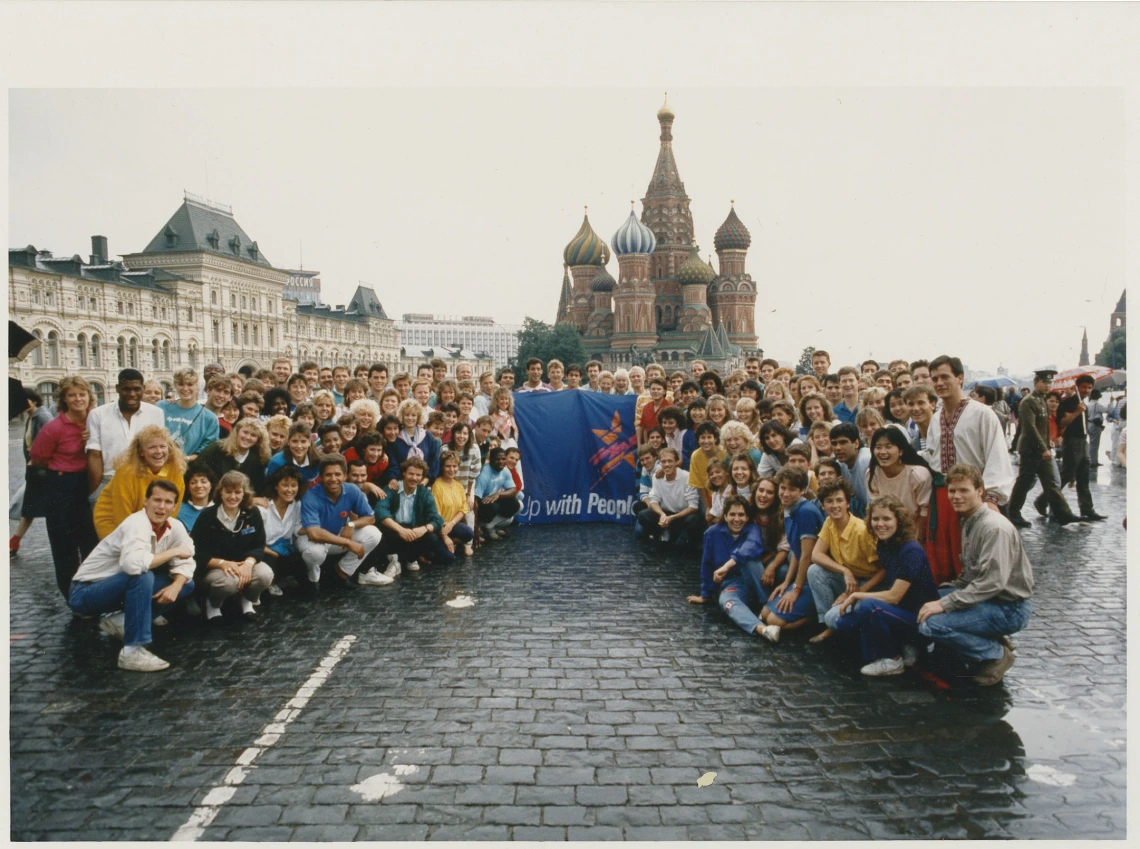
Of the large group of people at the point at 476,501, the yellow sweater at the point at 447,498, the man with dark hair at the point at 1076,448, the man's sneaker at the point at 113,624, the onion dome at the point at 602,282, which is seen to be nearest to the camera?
the large group of people at the point at 476,501

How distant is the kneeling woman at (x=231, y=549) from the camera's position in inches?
258

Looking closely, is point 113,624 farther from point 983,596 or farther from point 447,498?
point 983,596

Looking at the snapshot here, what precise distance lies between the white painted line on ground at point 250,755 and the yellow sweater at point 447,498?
3.23m

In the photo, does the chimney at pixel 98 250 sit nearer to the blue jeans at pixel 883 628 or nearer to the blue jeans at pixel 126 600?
the blue jeans at pixel 126 600

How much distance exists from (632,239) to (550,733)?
7995 cm

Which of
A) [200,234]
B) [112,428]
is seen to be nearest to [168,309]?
[200,234]

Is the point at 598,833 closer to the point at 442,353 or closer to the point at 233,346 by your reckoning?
the point at 233,346

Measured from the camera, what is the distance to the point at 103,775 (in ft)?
13.3

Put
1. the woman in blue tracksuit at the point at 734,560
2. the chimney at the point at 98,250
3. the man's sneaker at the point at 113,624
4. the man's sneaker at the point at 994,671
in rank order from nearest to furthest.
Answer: the man's sneaker at the point at 994,671, the man's sneaker at the point at 113,624, the woman in blue tracksuit at the point at 734,560, the chimney at the point at 98,250

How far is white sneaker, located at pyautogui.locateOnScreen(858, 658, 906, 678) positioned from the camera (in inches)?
210

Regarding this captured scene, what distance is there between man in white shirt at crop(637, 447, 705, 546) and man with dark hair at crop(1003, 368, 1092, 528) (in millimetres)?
4727

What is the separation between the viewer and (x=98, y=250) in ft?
196

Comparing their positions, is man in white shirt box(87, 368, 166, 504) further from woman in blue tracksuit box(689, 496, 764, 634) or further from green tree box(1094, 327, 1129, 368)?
green tree box(1094, 327, 1129, 368)

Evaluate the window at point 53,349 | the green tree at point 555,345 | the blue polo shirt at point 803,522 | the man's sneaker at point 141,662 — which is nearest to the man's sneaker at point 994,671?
the blue polo shirt at point 803,522
